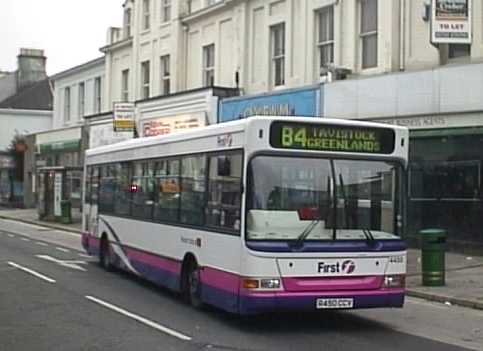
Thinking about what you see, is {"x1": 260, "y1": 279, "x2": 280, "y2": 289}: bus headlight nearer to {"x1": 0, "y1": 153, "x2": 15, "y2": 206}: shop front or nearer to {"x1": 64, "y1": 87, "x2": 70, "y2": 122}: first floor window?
{"x1": 64, "y1": 87, "x2": 70, "y2": 122}: first floor window

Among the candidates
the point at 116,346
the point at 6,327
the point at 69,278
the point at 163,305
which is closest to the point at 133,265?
the point at 69,278

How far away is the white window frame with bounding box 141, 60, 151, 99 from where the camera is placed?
38844mm

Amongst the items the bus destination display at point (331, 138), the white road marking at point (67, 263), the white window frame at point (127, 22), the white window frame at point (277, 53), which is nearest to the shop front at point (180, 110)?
the white window frame at point (277, 53)

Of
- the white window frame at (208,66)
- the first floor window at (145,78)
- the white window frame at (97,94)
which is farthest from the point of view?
the white window frame at (97,94)

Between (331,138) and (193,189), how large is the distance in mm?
2583

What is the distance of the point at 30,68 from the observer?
73938 millimetres

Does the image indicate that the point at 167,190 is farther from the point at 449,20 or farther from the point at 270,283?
the point at 449,20

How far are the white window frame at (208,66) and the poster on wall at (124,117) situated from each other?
3.71 m

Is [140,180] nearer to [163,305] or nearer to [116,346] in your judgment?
[163,305]

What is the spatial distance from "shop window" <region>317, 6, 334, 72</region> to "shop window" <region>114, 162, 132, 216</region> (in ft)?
33.8

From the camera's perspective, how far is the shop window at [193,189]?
41.9 ft

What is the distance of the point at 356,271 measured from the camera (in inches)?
447

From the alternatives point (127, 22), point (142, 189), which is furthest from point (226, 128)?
point (127, 22)

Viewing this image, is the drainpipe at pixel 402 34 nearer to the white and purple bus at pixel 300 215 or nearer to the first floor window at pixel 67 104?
the white and purple bus at pixel 300 215
